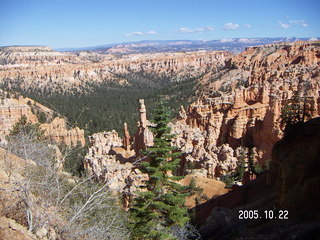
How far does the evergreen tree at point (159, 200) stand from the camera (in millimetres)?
11453

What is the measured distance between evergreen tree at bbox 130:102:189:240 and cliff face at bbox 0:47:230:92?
10216 centimetres

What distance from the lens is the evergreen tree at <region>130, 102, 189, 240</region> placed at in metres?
11.5

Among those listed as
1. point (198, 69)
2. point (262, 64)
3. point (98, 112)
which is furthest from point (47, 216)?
point (198, 69)

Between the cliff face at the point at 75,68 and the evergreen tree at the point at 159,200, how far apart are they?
10216 cm

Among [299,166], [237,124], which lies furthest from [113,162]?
[299,166]

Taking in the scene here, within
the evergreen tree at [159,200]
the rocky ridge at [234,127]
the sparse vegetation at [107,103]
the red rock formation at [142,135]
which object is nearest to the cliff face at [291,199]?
the evergreen tree at [159,200]

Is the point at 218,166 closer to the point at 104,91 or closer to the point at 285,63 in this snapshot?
the point at 285,63

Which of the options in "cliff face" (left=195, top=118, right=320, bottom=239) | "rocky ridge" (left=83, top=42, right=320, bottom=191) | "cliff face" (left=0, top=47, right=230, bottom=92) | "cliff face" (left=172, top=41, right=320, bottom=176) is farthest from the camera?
"cliff face" (left=0, top=47, right=230, bottom=92)

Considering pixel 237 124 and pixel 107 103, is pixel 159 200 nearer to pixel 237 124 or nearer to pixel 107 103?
pixel 237 124

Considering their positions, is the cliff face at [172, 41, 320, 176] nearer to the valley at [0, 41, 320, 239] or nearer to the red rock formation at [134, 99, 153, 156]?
the valley at [0, 41, 320, 239]

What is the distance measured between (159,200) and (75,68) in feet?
423

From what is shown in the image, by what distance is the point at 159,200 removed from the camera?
12.0 meters

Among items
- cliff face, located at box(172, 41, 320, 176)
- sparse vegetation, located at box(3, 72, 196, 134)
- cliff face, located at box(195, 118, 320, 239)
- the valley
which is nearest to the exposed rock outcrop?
the valley

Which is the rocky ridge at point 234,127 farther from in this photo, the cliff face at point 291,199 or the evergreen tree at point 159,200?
the cliff face at point 291,199
